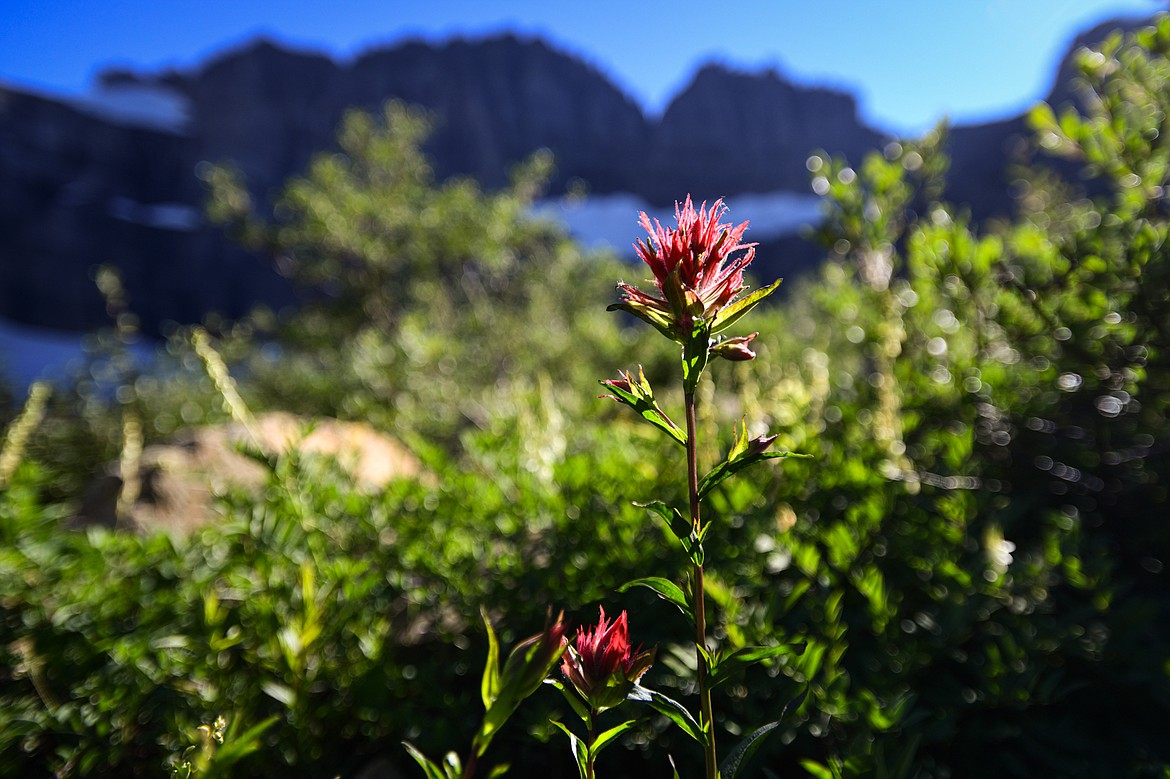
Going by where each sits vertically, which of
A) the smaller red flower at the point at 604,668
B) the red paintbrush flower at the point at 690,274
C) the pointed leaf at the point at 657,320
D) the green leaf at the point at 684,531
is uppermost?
the red paintbrush flower at the point at 690,274

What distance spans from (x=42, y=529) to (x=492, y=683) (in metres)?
2.71

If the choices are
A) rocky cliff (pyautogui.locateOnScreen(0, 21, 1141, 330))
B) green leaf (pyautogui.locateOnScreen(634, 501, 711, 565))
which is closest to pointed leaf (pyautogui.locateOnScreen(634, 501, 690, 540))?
green leaf (pyautogui.locateOnScreen(634, 501, 711, 565))

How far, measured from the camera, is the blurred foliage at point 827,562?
165 centimetres

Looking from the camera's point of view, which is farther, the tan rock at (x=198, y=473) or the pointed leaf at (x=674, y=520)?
the tan rock at (x=198, y=473)

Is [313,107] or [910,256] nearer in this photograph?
[910,256]

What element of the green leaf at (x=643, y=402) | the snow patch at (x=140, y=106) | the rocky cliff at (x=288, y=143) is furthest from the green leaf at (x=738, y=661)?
→ the snow patch at (x=140, y=106)

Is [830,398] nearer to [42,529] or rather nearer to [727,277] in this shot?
[727,277]

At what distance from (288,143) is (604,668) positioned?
65.8 meters

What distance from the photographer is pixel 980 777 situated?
5.31 ft

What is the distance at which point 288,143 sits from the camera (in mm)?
55906

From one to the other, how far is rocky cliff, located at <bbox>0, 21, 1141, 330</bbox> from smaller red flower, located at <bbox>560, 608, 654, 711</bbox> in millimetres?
52482

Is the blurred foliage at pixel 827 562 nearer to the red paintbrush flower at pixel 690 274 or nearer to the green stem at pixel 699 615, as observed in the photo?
the green stem at pixel 699 615


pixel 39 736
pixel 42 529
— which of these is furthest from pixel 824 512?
pixel 42 529

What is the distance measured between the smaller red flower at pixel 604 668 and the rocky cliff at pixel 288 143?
5248 centimetres
